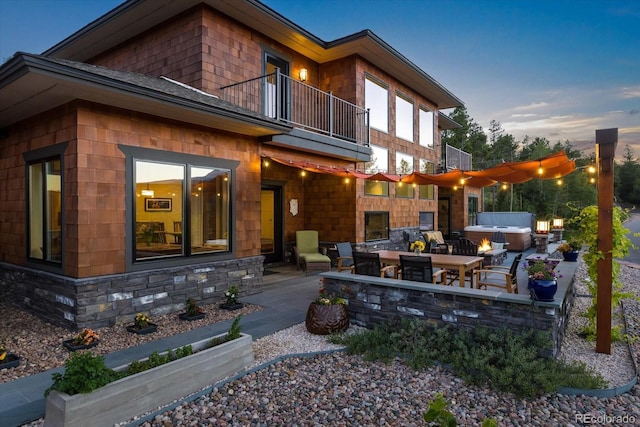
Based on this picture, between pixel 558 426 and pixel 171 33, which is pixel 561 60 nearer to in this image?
pixel 171 33

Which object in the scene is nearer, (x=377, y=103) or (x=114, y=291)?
(x=114, y=291)

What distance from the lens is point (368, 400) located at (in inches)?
Answer: 130

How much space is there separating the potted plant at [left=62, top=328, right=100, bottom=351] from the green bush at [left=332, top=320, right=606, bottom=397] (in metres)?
2.97

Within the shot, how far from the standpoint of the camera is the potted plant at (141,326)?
4.91 m

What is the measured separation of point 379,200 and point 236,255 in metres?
5.86

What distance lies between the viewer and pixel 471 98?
26.0 m

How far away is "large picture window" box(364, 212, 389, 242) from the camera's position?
35.7 ft

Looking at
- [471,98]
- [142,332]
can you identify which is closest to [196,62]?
[142,332]

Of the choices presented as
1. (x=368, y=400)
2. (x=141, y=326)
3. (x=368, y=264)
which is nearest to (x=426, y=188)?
(x=368, y=264)

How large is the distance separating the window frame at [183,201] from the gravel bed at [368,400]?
8.29 feet

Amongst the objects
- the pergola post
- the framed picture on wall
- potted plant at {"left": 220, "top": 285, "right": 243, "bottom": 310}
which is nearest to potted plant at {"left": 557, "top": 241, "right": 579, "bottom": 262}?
the pergola post

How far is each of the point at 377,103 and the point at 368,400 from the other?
981 centimetres

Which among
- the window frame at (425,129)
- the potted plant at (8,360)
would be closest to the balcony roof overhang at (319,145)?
the potted plant at (8,360)

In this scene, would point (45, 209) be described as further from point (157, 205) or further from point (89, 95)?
point (89, 95)
